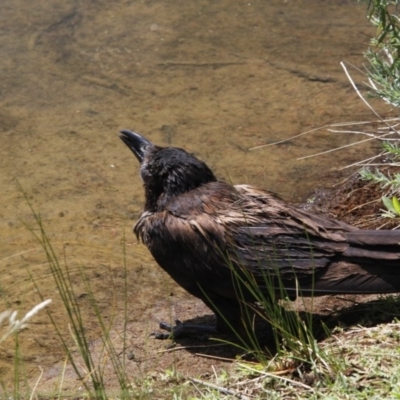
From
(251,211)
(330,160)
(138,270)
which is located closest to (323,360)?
(251,211)

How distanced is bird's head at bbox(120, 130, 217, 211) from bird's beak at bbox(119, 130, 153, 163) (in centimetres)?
19

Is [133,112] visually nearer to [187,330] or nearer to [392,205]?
[187,330]

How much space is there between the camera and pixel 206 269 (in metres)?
5.20

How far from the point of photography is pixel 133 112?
8039mm

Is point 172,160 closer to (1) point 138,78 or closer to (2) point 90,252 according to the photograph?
(2) point 90,252

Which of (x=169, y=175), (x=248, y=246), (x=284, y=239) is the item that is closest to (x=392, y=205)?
(x=284, y=239)

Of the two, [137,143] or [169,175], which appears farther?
[137,143]

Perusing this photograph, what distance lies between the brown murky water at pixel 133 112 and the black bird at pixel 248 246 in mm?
357

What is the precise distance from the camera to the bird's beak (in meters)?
6.15

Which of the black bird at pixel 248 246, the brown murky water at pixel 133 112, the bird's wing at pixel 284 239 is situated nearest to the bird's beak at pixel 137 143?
the black bird at pixel 248 246

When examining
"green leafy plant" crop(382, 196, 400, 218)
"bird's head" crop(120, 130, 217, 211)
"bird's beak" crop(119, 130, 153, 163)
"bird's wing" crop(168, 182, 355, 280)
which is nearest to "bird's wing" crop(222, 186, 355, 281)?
"bird's wing" crop(168, 182, 355, 280)

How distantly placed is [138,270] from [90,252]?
0.36 meters

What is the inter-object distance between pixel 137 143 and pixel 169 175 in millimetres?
657

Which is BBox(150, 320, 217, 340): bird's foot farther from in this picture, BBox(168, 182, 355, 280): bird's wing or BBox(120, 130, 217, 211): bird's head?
BBox(120, 130, 217, 211): bird's head
